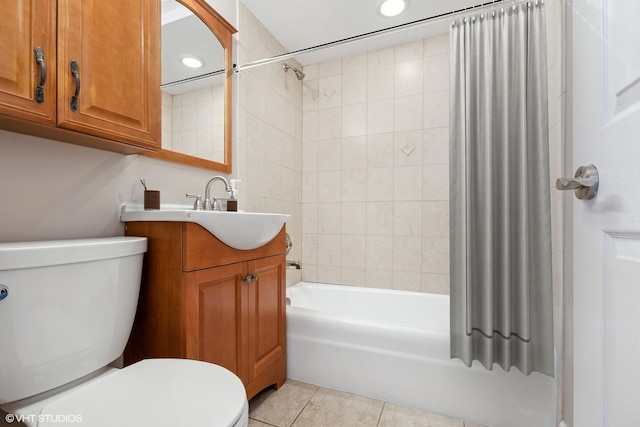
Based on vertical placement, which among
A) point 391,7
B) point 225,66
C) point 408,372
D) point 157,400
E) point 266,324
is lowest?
point 408,372

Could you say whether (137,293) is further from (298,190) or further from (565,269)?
(298,190)

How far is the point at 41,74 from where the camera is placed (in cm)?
77

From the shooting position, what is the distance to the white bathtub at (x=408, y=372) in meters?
1.19

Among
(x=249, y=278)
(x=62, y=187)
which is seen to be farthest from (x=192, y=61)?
(x=249, y=278)

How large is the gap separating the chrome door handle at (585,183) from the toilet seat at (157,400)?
87 cm

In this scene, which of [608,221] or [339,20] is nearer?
[608,221]

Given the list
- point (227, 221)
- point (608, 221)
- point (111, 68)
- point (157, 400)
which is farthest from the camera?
point (227, 221)

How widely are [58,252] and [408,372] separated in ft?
4.64

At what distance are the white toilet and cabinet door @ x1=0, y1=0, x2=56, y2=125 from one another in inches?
14.3

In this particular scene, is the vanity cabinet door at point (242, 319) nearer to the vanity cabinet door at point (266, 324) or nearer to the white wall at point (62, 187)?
the vanity cabinet door at point (266, 324)

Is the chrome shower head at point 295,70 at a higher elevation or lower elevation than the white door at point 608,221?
higher

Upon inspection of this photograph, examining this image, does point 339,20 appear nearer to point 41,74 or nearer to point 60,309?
point 41,74

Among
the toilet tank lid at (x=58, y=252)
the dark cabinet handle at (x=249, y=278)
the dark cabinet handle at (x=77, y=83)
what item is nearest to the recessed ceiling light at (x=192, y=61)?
the dark cabinet handle at (x=77, y=83)

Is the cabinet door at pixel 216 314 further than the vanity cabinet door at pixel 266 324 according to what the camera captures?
No
